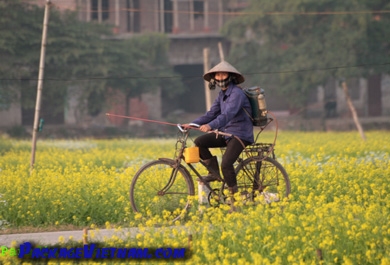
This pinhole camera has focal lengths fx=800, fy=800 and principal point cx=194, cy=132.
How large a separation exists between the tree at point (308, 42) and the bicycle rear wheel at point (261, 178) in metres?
24.8

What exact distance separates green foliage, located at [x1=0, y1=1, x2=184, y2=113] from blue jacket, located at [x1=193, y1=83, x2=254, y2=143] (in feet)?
77.9

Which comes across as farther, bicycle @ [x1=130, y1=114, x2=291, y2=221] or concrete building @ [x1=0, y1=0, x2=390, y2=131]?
concrete building @ [x1=0, y1=0, x2=390, y2=131]

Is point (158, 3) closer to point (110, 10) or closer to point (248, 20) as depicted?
point (110, 10)

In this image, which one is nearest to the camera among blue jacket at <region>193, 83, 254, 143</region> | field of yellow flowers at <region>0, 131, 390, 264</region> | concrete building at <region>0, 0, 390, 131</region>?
field of yellow flowers at <region>0, 131, 390, 264</region>

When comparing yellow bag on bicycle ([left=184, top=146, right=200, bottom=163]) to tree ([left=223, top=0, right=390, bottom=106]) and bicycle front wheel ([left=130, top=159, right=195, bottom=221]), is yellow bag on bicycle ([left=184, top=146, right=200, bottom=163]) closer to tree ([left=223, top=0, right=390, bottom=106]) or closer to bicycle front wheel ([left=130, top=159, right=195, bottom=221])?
bicycle front wheel ([left=130, top=159, right=195, bottom=221])

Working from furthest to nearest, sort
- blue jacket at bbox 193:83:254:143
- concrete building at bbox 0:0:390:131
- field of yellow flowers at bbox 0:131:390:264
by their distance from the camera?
concrete building at bbox 0:0:390:131
blue jacket at bbox 193:83:254:143
field of yellow flowers at bbox 0:131:390:264

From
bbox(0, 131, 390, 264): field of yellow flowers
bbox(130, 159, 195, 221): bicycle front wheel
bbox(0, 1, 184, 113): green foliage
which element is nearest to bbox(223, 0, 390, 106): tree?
bbox(0, 1, 184, 113): green foliage

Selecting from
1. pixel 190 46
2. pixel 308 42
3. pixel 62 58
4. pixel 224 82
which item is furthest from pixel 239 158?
pixel 190 46

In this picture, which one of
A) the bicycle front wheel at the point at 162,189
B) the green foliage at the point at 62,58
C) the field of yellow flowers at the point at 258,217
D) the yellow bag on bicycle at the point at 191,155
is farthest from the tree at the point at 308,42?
the yellow bag on bicycle at the point at 191,155

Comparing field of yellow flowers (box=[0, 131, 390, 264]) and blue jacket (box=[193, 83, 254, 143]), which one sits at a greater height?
blue jacket (box=[193, 83, 254, 143])

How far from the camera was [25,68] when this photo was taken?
35.5 m

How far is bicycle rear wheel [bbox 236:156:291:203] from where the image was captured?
1032 centimetres

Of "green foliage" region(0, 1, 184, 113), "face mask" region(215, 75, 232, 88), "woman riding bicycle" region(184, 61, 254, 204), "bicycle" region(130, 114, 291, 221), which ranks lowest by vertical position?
"bicycle" region(130, 114, 291, 221)

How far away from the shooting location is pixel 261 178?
10.5 m
